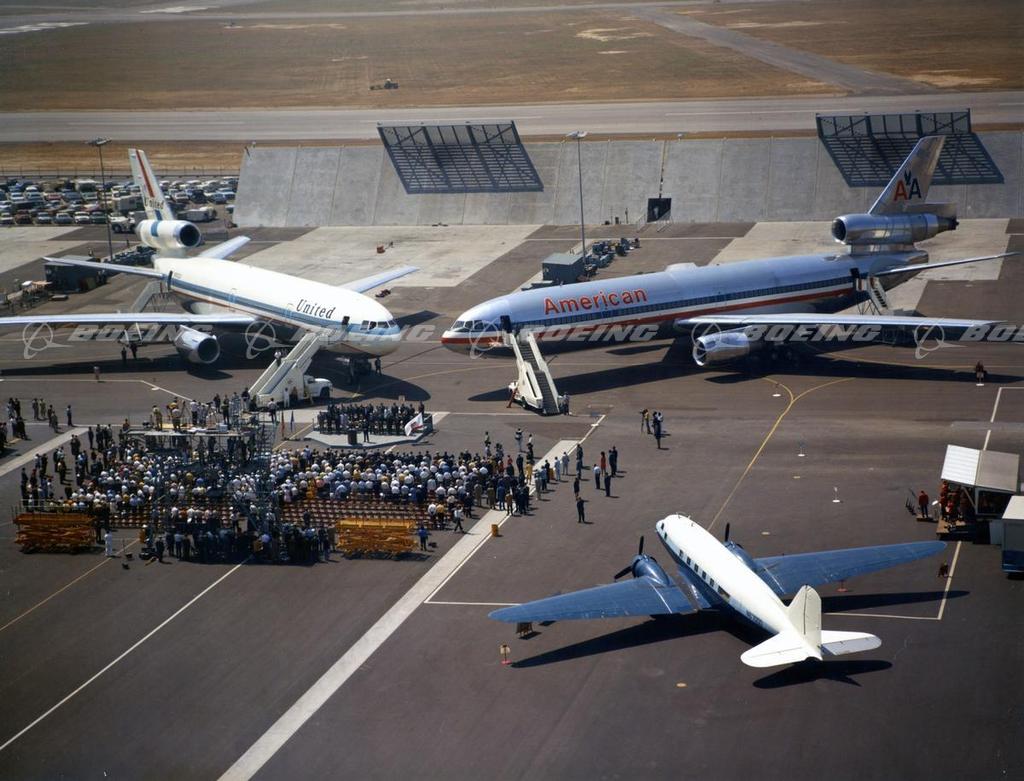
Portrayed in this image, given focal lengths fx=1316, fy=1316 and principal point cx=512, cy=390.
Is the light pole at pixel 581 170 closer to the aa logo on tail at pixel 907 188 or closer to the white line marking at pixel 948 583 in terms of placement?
the aa logo on tail at pixel 907 188

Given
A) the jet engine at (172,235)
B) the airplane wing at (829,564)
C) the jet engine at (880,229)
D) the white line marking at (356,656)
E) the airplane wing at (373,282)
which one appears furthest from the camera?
the jet engine at (172,235)

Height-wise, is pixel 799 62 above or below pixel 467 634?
above

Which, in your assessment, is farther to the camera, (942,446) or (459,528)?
(942,446)

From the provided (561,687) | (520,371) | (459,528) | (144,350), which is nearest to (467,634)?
(561,687)

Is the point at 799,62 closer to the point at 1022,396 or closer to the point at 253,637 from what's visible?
the point at 1022,396

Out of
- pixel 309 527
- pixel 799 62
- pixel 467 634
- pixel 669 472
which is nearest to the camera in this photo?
pixel 467 634

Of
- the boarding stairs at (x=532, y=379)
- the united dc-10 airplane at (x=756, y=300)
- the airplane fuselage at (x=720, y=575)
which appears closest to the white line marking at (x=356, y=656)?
the airplane fuselage at (x=720, y=575)
